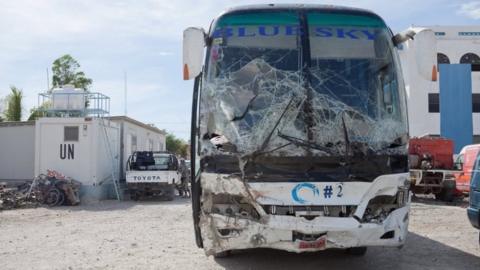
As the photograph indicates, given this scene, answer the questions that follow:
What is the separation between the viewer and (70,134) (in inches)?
798

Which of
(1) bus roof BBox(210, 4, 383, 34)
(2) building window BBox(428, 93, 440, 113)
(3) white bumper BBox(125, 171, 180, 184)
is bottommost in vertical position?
(3) white bumper BBox(125, 171, 180, 184)

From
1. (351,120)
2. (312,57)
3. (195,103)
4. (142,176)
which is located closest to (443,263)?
(351,120)

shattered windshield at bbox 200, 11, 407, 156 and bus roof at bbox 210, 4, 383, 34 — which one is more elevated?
bus roof at bbox 210, 4, 383, 34

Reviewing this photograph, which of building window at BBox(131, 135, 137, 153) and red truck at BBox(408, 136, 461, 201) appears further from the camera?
building window at BBox(131, 135, 137, 153)

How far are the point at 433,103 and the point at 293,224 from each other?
100ft

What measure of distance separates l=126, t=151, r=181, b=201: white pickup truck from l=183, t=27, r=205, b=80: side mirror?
15.1m

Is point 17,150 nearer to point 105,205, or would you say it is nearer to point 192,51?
point 105,205

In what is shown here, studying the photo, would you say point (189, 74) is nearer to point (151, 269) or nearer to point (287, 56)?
point (287, 56)

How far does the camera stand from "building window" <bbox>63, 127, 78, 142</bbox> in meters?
20.2

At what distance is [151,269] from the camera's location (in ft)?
24.3

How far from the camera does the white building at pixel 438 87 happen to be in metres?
33.1

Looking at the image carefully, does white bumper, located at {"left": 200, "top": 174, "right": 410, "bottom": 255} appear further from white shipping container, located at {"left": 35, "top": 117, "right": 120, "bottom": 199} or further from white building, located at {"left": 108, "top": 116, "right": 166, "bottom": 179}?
white building, located at {"left": 108, "top": 116, "right": 166, "bottom": 179}

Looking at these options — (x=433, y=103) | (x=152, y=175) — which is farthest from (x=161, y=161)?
(x=433, y=103)

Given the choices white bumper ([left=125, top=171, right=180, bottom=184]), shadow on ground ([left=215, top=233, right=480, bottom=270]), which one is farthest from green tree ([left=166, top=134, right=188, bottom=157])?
shadow on ground ([left=215, top=233, right=480, bottom=270])
